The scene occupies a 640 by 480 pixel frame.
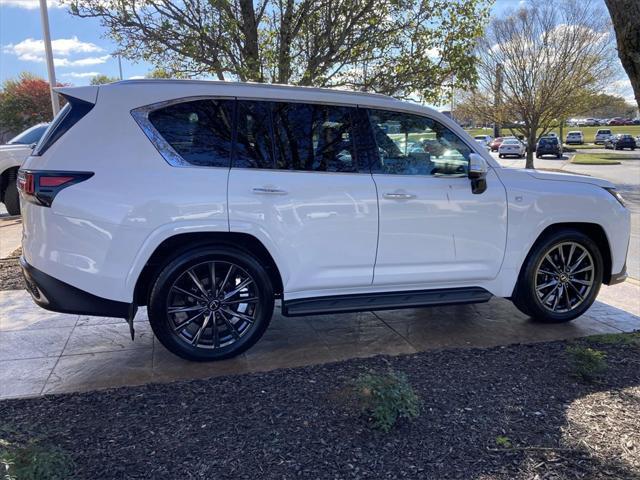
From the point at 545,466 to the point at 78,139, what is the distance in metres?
3.45

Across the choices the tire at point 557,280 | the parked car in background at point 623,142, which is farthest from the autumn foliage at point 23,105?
the parked car in background at point 623,142

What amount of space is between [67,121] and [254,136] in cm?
130

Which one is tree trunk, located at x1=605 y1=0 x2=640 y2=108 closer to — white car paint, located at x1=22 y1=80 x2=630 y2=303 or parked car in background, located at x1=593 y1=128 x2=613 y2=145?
white car paint, located at x1=22 y1=80 x2=630 y2=303

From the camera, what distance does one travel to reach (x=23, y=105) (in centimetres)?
3544

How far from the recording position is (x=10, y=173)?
405 inches

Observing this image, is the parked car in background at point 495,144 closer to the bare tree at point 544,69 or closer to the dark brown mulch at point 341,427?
the bare tree at point 544,69

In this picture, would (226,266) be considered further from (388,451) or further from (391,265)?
(388,451)

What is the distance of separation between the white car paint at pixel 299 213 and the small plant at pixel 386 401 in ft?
3.97

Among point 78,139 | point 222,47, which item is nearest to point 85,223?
point 78,139

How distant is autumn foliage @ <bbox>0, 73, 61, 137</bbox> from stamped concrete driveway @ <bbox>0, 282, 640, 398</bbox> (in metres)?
35.1

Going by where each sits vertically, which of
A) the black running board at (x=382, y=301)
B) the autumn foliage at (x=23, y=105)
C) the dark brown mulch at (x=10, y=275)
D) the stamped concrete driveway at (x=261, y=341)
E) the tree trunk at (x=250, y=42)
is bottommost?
the stamped concrete driveway at (x=261, y=341)

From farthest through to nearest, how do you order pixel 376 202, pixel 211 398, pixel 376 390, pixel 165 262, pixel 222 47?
pixel 222 47 < pixel 376 202 < pixel 165 262 < pixel 211 398 < pixel 376 390

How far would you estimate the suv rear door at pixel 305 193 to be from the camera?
3.87m

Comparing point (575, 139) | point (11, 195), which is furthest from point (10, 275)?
point (575, 139)
